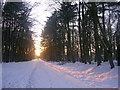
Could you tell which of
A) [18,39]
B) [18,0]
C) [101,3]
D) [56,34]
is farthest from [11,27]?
[101,3]

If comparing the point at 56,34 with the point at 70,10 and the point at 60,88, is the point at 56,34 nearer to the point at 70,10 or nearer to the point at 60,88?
the point at 70,10

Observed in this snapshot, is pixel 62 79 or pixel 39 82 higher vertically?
pixel 39 82

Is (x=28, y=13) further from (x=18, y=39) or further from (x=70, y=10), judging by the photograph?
(x=18, y=39)

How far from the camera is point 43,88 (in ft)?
23.4

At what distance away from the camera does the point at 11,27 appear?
36.7m

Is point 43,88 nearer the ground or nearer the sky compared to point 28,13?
nearer the ground

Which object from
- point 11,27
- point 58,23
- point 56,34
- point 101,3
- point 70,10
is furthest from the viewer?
point 56,34

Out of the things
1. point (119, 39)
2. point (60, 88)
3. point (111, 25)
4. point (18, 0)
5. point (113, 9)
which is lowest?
point (60, 88)

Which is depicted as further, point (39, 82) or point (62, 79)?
point (62, 79)

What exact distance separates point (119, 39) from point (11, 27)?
23.1 metres

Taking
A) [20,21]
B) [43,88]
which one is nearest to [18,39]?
[20,21]

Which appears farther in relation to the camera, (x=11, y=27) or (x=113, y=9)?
(x=11, y=27)

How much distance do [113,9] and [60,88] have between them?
21.5 meters

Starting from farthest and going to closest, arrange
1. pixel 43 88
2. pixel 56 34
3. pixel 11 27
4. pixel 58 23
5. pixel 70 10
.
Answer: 1. pixel 56 34
2. pixel 58 23
3. pixel 11 27
4. pixel 70 10
5. pixel 43 88
